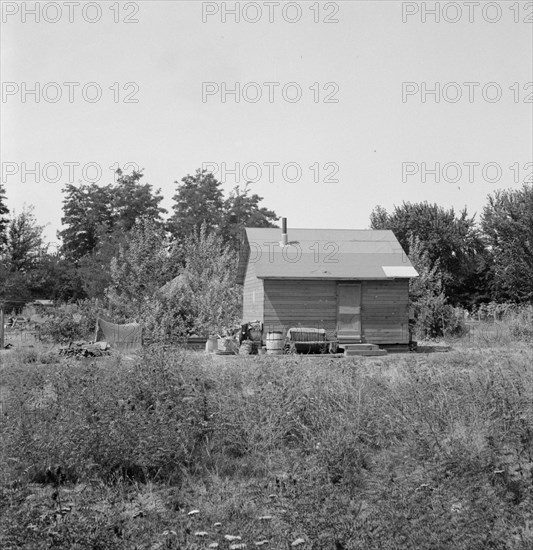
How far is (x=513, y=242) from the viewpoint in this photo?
39.2 meters

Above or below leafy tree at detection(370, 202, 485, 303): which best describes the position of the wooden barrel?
below

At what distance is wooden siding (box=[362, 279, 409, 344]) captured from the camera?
2411 centimetres

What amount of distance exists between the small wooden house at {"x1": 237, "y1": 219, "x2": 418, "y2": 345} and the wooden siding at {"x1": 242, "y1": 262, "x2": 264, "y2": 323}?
0.04m

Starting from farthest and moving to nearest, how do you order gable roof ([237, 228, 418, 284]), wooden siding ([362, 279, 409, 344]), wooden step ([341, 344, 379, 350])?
wooden siding ([362, 279, 409, 344]) < gable roof ([237, 228, 418, 284]) < wooden step ([341, 344, 379, 350])

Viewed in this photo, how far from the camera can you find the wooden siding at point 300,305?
2353 cm

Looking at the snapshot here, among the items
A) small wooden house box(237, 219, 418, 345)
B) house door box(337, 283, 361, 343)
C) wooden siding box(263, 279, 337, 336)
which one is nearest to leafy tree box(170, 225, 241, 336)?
small wooden house box(237, 219, 418, 345)

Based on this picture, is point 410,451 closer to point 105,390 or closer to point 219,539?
point 219,539

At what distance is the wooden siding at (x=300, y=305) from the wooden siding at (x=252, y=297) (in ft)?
1.69

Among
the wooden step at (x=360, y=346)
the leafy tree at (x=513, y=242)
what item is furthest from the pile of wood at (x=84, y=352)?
the leafy tree at (x=513, y=242)

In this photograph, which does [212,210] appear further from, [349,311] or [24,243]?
[349,311]

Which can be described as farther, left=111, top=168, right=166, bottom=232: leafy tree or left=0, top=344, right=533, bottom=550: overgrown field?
left=111, top=168, right=166, bottom=232: leafy tree

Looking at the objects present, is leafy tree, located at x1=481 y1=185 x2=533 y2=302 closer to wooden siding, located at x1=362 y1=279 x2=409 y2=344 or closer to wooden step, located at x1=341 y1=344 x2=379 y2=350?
wooden siding, located at x1=362 y1=279 x2=409 y2=344

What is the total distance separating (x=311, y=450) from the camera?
24.5ft

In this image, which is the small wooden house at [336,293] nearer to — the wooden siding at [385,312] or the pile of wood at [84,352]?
the wooden siding at [385,312]
